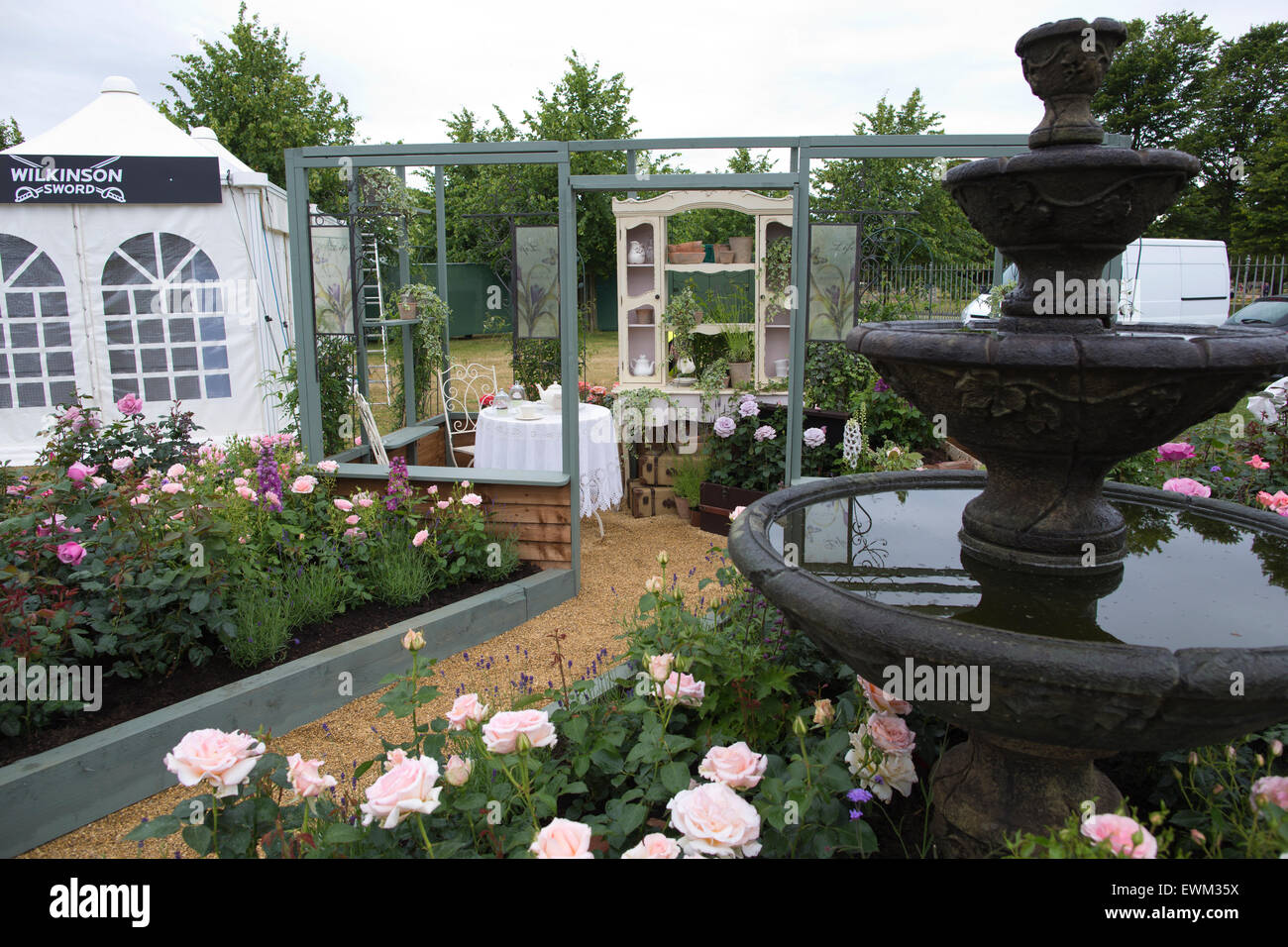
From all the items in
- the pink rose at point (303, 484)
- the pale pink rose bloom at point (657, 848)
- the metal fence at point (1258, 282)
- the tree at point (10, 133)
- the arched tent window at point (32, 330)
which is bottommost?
the pale pink rose bloom at point (657, 848)

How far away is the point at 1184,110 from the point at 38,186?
102 ft

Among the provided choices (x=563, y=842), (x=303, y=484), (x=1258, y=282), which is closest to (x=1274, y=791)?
(x=563, y=842)

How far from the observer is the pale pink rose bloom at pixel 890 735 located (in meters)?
1.88

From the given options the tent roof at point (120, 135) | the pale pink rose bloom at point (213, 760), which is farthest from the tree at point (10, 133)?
the pale pink rose bloom at point (213, 760)

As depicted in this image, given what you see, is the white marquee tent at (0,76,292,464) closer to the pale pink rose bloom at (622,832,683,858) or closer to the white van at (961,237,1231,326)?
the pale pink rose bloom at (622,832,683,858)

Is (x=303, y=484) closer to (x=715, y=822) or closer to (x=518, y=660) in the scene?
(x=518, y=660)

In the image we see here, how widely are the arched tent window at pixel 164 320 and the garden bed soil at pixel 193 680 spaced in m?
5.54

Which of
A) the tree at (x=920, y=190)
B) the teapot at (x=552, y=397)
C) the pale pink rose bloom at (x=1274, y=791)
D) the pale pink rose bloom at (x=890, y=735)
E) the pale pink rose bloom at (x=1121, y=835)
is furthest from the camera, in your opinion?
the tree at (x=920, y=190)

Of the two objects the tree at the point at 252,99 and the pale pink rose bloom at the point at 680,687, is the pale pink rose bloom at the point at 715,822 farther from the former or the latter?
the tree at the point at 252,99

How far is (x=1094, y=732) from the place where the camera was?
1.45 m

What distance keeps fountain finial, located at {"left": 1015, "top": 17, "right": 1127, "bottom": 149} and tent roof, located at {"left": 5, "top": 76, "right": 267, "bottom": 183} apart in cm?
812

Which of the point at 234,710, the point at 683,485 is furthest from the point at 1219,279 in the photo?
the point at 234,710

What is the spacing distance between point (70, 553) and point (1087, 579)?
3.31 metres

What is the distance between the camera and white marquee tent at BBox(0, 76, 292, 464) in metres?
7.89
